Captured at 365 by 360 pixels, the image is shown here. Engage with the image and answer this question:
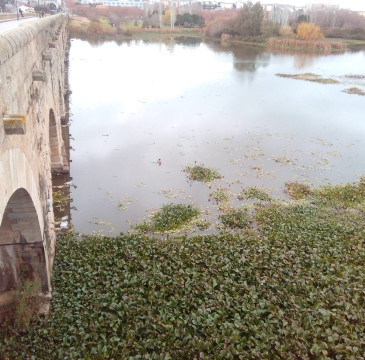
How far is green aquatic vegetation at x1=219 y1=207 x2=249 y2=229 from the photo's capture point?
12328 mm

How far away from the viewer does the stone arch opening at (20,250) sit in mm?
6496

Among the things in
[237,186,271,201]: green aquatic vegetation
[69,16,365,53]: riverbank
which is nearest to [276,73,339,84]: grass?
[69,16,365,53]: riverbank

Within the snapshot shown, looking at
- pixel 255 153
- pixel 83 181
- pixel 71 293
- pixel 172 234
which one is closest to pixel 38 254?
pixel 71 293

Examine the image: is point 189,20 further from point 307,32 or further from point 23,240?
point 23,240

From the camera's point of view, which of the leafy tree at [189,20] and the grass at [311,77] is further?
the leafy tree at [189,20]

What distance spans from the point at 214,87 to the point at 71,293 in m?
28.6

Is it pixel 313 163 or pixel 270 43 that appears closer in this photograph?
pixel 313 163

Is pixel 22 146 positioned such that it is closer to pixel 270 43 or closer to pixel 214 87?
pixel 214 87

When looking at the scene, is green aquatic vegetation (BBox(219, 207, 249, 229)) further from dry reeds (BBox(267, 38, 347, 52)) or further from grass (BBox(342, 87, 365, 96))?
dry reeds (BBox(267, 38, 347, 52))

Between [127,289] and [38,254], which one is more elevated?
[38,254]

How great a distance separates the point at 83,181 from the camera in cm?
1519

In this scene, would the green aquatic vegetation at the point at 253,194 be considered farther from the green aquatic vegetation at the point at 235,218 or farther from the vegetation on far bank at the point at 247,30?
the vegetation on far bank at the point at 247,30

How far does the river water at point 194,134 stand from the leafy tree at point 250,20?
1003 inches

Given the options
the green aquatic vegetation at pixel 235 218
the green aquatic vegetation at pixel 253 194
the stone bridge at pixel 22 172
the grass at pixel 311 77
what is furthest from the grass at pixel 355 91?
the stone bridge at pixel 22 172
